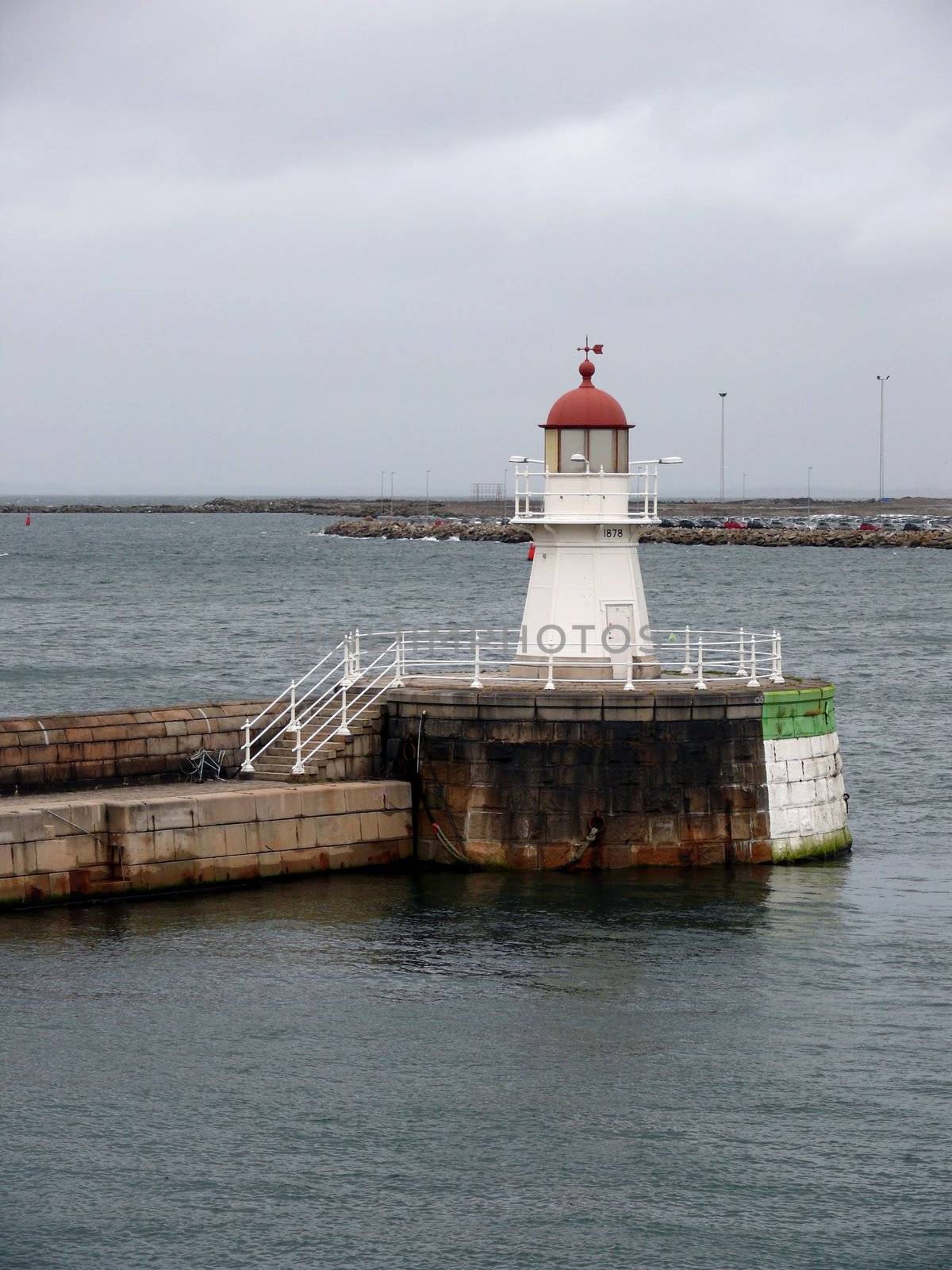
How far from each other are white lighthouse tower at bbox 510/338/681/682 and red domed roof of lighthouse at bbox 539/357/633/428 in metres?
0.01

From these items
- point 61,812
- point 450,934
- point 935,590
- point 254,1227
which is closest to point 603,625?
point 450,934

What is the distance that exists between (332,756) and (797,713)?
16.8 feet

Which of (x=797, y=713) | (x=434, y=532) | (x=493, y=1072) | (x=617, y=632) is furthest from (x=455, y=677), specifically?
(x=434, y=532)

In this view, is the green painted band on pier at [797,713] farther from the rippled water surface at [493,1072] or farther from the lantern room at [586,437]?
the lantern room at [586,437]

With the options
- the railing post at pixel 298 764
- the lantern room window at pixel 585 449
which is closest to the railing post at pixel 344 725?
the railing post at pixel 298 764

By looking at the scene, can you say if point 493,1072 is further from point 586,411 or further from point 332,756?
point 586,411

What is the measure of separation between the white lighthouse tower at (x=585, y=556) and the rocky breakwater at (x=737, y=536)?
88.6m

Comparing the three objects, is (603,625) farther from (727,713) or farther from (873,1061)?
(873,1061)

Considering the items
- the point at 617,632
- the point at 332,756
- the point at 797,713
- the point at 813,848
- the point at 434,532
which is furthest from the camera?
the point at 434,532

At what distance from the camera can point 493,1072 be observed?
605 inches

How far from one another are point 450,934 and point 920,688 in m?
23.9

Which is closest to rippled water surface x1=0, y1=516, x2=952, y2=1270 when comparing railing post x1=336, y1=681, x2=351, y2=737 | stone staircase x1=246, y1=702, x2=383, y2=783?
stone staircase x1=246, y1=702, x2=383, y2=783

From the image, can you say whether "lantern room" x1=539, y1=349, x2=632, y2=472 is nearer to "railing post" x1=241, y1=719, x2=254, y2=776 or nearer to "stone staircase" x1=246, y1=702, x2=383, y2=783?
"stone staircase" x1=246, y1=702, x2=383, y2=783

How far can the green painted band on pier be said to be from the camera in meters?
21.0
